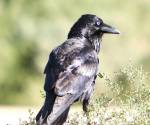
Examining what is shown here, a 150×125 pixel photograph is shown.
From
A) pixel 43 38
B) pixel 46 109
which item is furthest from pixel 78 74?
pixel 43 38

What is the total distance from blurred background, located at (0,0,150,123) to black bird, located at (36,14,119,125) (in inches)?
261

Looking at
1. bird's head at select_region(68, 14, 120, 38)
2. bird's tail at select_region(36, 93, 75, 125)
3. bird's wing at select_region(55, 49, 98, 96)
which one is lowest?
bird's tail at select_region(36, 93, 75, 125)

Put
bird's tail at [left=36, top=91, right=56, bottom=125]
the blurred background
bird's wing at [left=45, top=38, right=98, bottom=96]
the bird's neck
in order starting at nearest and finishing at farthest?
1. bird's tail at [left=36, top=91, right=56, bottom=125]
2. bird's wing at [left=45, top=38, right=98, bottom=96]
3. the bird's neck
4. the blurred background

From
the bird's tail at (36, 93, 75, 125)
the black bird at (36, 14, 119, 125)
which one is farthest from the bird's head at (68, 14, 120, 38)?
the bird's tail at (36, 93, 75, 125)

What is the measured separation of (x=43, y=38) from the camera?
17.0m

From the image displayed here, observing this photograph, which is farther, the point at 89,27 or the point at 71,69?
the point at 89,27

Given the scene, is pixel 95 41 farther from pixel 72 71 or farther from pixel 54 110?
pixel 54 110

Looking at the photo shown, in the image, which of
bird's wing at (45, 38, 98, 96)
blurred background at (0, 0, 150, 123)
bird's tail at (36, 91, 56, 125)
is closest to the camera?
bird's tail at (36, 91, 56, 125)

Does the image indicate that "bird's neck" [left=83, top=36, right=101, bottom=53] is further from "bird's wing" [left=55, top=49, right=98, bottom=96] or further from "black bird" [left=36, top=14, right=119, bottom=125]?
"bird's wing" [left=55, top=49, right=98, bottom=96]

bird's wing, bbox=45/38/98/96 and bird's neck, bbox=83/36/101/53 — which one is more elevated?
bird's neck, bbox=83/36/101/53

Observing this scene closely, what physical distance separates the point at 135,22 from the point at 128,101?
8.85 m

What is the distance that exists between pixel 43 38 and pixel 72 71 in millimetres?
8129

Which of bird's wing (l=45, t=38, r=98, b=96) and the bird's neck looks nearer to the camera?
bird's wing (l=45, t=38, r=98, b=96)

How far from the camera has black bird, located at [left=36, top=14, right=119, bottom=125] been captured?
28.1 ft
